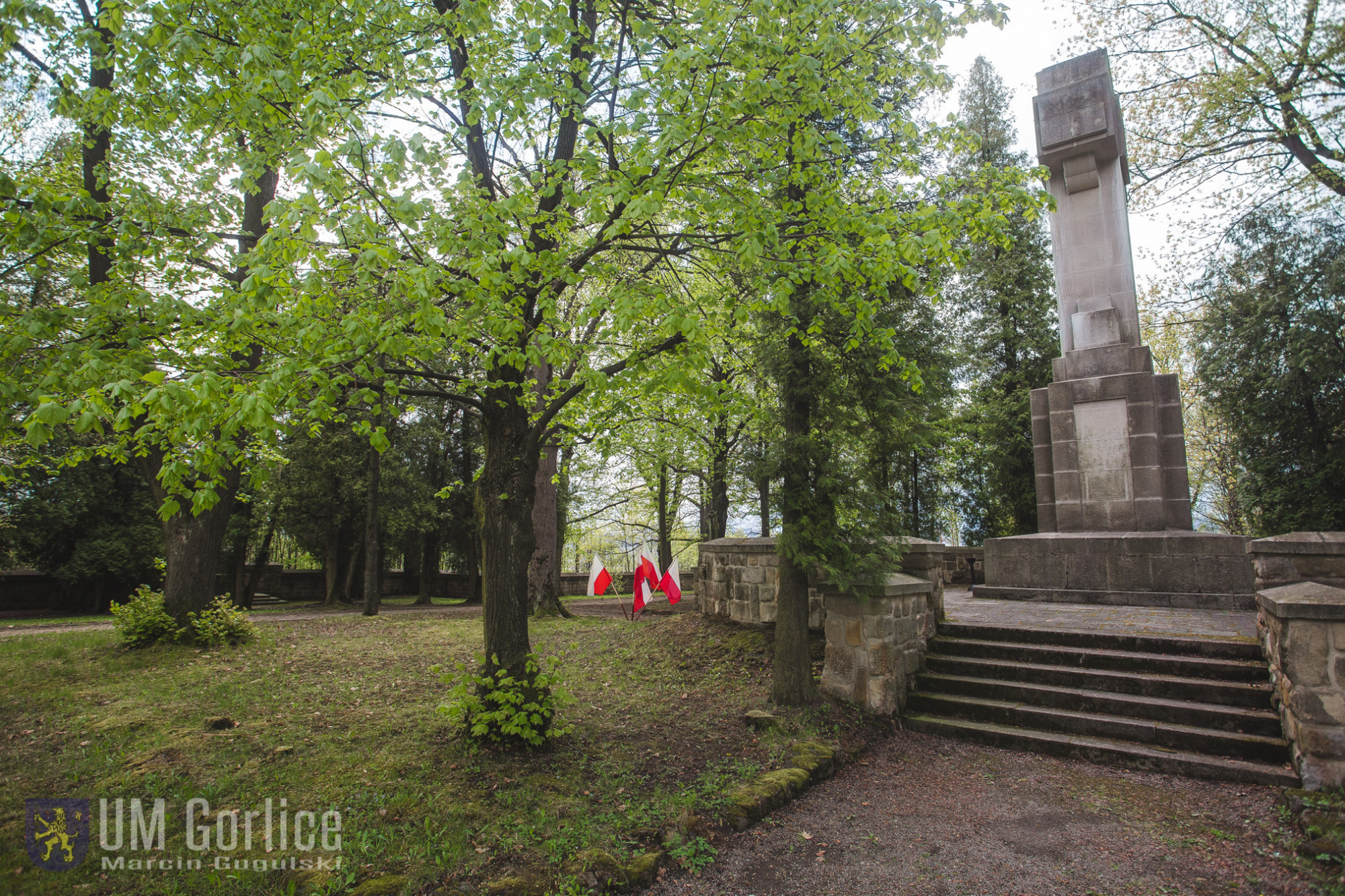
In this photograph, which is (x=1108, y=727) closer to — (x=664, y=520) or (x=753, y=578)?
(x=753, y=578)

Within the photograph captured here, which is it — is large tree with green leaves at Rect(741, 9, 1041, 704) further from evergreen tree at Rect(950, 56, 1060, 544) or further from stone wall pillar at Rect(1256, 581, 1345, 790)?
evergreen tree at Rect(950, 56, 1060, 544)

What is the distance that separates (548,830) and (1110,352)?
10552mm

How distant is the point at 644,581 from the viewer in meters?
11.8

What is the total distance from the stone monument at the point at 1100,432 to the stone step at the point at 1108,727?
14.5 ft

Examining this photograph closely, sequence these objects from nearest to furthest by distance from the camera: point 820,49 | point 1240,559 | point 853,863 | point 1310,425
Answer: point 853,863 < point 820,49 < point 1240,559 < point 1310,425

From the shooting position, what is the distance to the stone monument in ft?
30.3

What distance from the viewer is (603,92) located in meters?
5.52

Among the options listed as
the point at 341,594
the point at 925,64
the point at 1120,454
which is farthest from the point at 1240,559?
the point at 341,594

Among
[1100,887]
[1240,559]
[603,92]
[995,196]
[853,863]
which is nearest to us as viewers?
[1100,887]

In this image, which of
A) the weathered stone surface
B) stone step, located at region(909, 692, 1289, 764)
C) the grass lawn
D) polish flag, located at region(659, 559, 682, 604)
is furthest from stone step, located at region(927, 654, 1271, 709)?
the weathered stone surface

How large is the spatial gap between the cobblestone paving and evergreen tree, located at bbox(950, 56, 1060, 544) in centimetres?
1029

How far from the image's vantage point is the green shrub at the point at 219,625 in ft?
27.4

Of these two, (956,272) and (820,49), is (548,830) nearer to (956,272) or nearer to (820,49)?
(820,49)

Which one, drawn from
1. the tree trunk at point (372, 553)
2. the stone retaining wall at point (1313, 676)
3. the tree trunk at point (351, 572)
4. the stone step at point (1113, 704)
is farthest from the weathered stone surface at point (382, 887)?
the tree trunk at point (351, 572)
